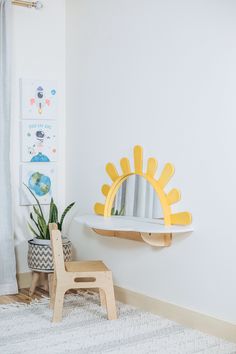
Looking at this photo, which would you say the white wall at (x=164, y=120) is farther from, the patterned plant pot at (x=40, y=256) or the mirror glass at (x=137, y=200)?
the patterned plant pot at (x=40, y=256)

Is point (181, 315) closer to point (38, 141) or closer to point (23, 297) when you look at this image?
point (23, 297)

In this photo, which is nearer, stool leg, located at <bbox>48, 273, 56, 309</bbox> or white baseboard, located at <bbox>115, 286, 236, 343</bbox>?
white baseboard, located at <bbox>115, 286, 236, 343</bbox>

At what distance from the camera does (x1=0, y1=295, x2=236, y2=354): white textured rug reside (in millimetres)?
3115

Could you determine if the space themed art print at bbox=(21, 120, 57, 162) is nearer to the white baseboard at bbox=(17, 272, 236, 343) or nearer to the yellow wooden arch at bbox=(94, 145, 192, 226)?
the yellow wooden arch at bbox=(94, 145, 192, 226)

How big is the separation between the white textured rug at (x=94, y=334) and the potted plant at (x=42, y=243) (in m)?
0.35

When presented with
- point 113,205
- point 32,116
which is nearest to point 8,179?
point 32,116

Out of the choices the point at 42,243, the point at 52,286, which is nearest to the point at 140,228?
the point at 52,286

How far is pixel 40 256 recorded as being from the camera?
4133 millimetres

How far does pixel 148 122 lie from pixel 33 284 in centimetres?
146

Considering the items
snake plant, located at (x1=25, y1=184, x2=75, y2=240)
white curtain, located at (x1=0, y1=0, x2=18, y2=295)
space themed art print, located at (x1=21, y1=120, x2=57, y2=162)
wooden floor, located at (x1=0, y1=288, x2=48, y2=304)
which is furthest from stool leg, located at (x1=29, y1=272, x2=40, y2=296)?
space themed art print, located at (x1=21, y1=120, x2=57, y2=162)

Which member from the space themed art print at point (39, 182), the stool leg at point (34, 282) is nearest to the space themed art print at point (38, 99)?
the space themed art print at point (39, 182)

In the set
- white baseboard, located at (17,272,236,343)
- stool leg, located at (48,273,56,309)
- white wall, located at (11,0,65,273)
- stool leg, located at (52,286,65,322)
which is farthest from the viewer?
white wall, located at (11,0,65,273)

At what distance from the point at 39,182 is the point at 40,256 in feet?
2.12

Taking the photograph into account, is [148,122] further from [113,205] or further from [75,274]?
[75,274]
